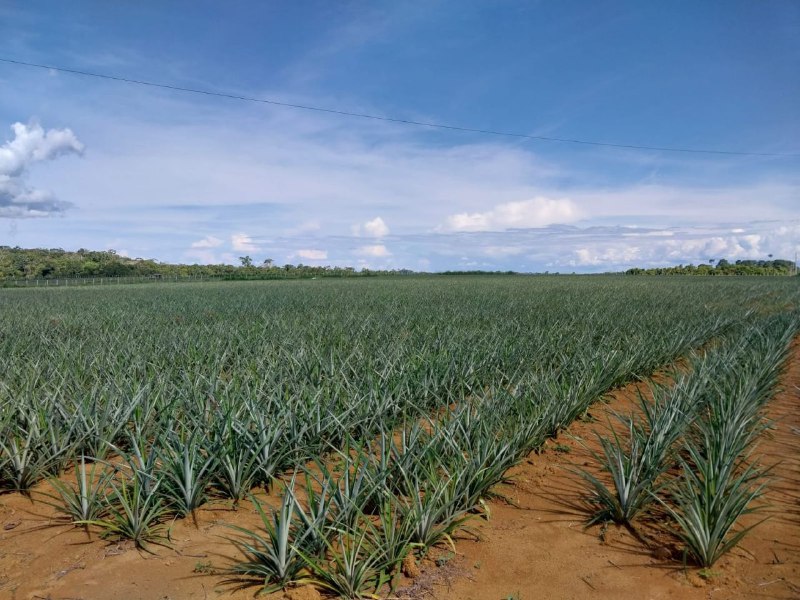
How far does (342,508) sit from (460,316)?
9769mm

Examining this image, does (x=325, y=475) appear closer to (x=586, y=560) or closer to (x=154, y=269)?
(x=586, y=560)

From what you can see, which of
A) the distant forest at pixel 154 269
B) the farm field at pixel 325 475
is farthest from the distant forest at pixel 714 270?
the farm field at pixel 325 475

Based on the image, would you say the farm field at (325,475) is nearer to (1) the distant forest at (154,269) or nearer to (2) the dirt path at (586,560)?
(2) the dirt path at (586,560)

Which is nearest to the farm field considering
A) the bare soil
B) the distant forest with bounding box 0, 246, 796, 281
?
the bare soil

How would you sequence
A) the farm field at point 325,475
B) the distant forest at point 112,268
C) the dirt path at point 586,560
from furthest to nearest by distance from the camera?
1. the distant forest at point 112,268
2. the farm field at point 325,475
3. the dirt path at point 586,560

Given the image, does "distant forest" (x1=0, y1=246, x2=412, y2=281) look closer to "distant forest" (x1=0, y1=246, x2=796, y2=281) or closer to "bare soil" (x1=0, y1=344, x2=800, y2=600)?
"distant forest" (x1=0, y1=246, x2=796, y2=281)

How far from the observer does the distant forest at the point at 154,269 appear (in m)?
82.6

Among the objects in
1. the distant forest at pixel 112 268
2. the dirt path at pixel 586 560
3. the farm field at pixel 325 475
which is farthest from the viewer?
the distant forest at pixel 112 268

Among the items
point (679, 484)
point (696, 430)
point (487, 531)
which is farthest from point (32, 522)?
point (696, 430)

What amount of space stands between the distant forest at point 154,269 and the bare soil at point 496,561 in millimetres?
74634

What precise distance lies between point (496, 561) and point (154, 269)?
103424 mm

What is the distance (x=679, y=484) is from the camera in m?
3.39

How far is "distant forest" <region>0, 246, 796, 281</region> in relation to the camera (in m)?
82.6

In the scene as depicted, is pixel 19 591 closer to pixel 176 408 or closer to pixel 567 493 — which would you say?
pixel 176 408
